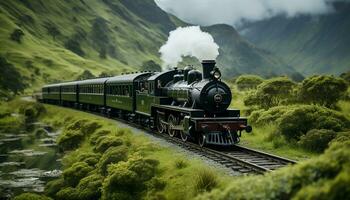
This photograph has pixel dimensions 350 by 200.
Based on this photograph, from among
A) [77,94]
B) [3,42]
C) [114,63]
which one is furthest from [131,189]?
[114,63]

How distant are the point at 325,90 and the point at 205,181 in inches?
771

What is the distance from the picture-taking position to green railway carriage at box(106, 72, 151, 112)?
31156 millimetres

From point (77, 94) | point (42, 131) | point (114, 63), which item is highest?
point (114, 63)

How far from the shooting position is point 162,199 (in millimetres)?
13516

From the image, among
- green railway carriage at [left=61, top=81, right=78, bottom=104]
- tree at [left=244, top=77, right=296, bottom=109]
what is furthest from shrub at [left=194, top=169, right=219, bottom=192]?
green railway carriage at [left=61, top=81, right=78, bottom=104]

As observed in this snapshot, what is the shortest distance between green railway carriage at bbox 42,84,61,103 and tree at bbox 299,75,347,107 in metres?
46.0

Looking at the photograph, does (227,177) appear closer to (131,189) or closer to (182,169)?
(182,169)

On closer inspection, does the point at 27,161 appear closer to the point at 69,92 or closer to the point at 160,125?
the point at 160,125

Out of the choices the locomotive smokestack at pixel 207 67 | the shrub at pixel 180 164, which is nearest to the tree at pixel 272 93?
the locomotive smokestack at pixel 207 67

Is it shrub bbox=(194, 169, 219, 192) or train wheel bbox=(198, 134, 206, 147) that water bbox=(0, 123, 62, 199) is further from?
shrub bbox=(194, 169, 219, 192)

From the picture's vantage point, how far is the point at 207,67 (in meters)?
21.9

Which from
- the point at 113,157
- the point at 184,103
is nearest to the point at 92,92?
the point at 184,103

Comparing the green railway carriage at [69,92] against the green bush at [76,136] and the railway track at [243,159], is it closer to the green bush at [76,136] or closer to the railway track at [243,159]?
the green bush at [76,136]

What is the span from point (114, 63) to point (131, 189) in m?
182
